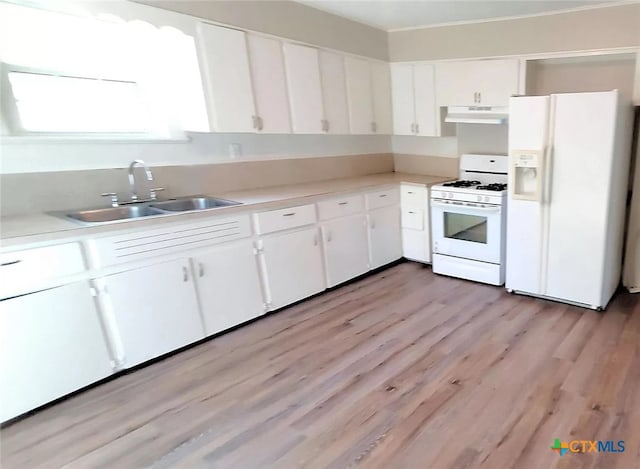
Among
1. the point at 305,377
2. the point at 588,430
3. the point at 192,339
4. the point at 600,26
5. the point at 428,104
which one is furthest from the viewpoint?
the point at 428,104

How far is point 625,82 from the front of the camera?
3.34 meters

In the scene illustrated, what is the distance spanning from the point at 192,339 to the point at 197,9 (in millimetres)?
2237

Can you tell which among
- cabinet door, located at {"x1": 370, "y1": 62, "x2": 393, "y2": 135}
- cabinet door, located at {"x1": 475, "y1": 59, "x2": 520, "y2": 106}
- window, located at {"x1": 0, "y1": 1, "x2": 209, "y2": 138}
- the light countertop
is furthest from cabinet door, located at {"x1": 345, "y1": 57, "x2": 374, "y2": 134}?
window, located at {"x1": 0, "y1": 1, "x2": 209, "y2": 138}

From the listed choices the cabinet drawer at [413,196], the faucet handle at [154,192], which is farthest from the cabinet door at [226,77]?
the cabinet drawer at [413,196]

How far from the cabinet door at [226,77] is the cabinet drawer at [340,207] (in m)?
0.87

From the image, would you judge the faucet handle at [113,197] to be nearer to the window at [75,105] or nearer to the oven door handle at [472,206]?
the window at [75,105]

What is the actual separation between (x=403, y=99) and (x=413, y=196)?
43.4 inches

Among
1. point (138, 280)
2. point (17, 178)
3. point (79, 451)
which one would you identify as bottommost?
point (79, 451)

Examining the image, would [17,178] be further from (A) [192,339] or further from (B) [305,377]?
(B) [305,377]

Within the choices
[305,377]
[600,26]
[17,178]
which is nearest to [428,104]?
[600,26]

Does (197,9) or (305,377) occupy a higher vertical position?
(197,9)

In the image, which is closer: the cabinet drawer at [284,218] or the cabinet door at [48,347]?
the cabinet door at [48,347]

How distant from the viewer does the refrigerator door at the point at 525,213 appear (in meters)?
2.95

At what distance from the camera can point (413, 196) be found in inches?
157
